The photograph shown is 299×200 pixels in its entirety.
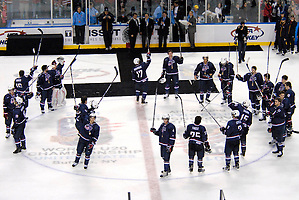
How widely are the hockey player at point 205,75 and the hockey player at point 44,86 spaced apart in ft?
12.0

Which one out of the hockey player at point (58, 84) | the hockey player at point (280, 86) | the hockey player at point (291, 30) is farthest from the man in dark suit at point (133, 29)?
the hockey player at point (280, 86)

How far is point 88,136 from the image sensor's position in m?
12.1

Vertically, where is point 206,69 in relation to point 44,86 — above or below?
above

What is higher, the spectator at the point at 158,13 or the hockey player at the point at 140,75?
the spectator at the point at 158,13

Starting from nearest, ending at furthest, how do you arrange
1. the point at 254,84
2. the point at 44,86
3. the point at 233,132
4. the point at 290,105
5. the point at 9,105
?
the point at 233,132 → the point at 9,105 → the point at 290,105 → the point at 254,84 → the point at 44,86

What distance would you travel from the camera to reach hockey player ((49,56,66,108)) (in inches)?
613

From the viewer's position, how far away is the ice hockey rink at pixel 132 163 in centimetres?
1148

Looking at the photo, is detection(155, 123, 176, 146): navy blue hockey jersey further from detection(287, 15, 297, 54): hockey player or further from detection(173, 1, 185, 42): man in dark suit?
detection(173, 1, 185, 42): man in dark suit

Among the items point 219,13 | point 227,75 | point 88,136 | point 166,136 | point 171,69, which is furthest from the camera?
point 219,13

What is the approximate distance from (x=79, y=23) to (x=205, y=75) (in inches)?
288

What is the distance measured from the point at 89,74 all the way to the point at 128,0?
4.44 meters

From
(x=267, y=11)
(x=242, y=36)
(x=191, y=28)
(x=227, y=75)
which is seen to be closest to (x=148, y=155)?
(x=227, y=75)

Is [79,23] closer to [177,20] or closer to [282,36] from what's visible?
[177,20]

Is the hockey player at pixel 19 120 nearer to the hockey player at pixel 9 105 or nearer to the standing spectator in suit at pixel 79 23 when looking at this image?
the hockey player at pixel 9 105
